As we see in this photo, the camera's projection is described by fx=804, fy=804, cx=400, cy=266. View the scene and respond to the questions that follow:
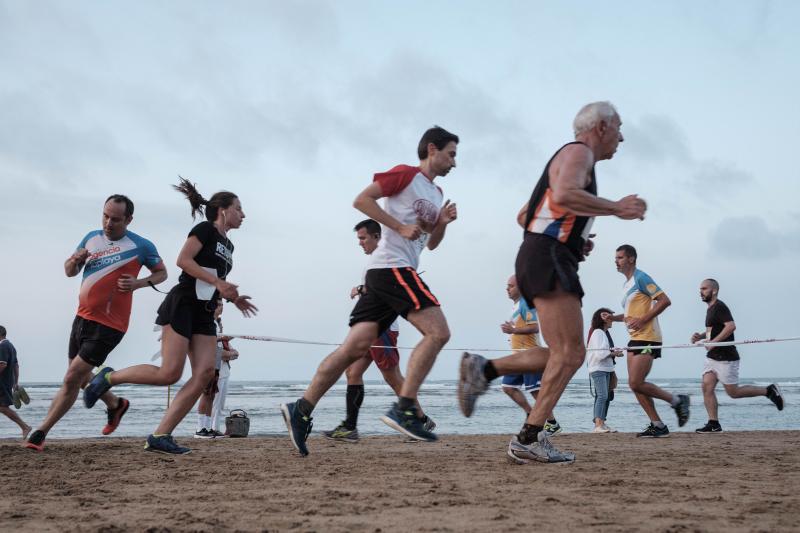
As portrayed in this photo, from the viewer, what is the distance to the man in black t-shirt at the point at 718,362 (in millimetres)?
10133

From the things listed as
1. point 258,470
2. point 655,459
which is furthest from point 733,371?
point 258,470

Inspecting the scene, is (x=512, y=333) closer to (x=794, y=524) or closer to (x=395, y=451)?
(x=395, y=451)

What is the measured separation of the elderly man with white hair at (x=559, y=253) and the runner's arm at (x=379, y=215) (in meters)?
0.68

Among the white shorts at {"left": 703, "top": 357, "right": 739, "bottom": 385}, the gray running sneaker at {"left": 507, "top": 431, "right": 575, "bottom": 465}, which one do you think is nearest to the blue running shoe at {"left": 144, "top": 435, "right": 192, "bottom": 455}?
the gray running sneaker at {"left": 507, "top": 431, "right": 575, "bottom": 465}

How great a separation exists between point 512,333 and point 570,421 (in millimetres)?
6470

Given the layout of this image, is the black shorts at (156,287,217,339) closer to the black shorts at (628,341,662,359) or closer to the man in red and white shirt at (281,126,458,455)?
the man in red and white shirt at (281,126,458,455)

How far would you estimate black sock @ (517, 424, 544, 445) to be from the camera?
490 centimetres

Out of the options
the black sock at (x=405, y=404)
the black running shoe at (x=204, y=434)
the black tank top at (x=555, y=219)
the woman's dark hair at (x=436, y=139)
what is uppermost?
the woman's dark hair at (x=436, y=139)

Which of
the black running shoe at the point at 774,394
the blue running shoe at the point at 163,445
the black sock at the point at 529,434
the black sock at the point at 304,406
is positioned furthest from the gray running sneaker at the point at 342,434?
the black running shoe at the point at 774,394

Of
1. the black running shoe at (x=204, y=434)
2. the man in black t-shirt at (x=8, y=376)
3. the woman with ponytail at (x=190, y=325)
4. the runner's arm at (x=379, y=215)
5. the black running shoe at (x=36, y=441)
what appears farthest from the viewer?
the man in black t-shirt at (x=8, y=376)

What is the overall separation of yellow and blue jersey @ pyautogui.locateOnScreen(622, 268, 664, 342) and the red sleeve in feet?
15.5

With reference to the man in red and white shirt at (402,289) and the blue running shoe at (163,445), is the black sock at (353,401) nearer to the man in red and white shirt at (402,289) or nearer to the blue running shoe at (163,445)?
the blue running shoe at (163,445)

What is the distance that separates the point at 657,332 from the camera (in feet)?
30.3

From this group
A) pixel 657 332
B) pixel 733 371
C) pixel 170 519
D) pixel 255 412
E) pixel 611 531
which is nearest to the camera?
pixel 611 531
